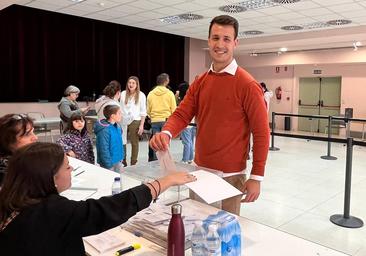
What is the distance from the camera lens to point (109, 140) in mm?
3725

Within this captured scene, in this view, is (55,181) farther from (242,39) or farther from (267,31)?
(242,39)

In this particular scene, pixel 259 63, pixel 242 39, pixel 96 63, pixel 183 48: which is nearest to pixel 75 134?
pixel 96 63

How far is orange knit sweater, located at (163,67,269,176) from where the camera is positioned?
64.2 inches

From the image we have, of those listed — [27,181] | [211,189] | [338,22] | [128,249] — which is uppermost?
[338,22]

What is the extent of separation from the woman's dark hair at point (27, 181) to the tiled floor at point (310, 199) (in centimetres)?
262

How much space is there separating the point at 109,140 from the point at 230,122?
2.30 m

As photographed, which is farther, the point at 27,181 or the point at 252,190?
the point at 252,190

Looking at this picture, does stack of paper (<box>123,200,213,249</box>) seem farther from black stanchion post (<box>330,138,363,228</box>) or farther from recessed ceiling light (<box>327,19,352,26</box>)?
recessed ceiling light (<box>327,19,352,26</box>)

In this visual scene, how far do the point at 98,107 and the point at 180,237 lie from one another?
3.98 m

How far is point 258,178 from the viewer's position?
1604 millimetres

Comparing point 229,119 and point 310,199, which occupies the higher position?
point 229,119

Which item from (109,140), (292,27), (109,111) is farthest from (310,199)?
(292,27)

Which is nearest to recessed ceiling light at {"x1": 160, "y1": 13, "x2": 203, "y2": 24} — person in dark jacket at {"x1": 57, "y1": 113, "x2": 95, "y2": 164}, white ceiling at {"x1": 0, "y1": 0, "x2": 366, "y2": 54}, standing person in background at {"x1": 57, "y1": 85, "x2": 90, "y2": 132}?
white ceiling at {"x1": 0, "y1": 0, "x2": 366, "y2": 54}

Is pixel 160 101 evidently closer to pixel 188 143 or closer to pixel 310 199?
pixel 188 143
